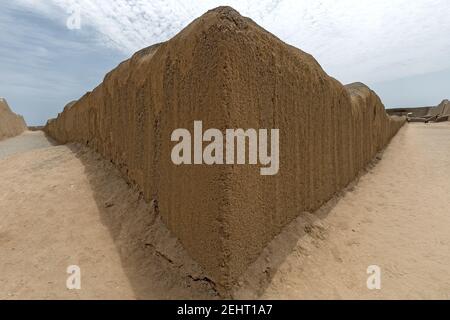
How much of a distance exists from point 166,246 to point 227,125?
4.78 ft

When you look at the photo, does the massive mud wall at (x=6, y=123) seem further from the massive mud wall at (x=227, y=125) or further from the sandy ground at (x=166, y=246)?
the massive mud wall at (x=227, y=125)

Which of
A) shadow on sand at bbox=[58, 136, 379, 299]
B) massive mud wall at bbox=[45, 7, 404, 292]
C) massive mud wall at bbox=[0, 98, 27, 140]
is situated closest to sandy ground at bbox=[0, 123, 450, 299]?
shadow on sand at bbox=[58, 136, 379, 299]

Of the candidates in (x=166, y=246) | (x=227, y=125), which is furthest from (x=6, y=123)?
(x=227, y=125)

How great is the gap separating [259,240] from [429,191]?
436 centimetres

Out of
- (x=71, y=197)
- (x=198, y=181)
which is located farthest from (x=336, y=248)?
(x=71, y=197)

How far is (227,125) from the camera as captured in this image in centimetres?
237

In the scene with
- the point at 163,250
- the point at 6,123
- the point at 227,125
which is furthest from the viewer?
the point at 6,123

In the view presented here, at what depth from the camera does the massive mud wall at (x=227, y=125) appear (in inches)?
94.4

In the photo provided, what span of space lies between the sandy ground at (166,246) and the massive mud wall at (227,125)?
0.21 m

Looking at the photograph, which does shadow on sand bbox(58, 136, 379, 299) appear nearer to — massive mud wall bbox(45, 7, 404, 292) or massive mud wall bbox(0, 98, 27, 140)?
massive mud wall bbox(45, 7, 404, 292)

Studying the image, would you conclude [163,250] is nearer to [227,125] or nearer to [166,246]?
[166,246]

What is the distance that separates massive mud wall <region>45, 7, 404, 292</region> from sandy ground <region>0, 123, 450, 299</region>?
0.21 meters

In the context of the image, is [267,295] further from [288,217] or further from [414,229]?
[414,229]

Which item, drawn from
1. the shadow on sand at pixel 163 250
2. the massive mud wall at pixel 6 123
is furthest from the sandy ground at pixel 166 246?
the massive mud wall at pixel 6 123
